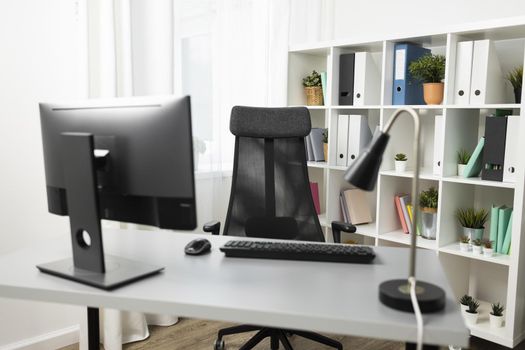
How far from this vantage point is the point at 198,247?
1719 mm

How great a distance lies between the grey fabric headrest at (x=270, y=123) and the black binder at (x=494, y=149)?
952mm

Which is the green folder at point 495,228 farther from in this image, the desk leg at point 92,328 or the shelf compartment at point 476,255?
the desk leg at point 92,328

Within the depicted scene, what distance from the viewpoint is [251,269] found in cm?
153

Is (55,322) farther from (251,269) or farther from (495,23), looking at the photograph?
(495,23)

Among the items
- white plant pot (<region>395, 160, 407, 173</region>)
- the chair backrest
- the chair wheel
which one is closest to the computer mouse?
the chair backrest

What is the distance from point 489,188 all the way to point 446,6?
1184 mm

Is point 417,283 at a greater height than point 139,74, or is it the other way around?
point 139,74

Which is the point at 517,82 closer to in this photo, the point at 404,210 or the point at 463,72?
the point at 463,72

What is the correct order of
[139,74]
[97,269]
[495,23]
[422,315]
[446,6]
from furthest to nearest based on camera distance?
[446,6] → [139,74] → [495,23] → [97,269] → [422,315]

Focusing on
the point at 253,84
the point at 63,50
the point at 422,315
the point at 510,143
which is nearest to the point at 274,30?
the point at 253,84

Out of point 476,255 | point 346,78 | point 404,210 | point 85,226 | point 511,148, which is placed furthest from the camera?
point 346,78

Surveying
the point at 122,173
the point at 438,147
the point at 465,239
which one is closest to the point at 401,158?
the point at 438,147

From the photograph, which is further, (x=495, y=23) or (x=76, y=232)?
(x=495, y=23)

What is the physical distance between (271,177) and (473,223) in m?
1.21
